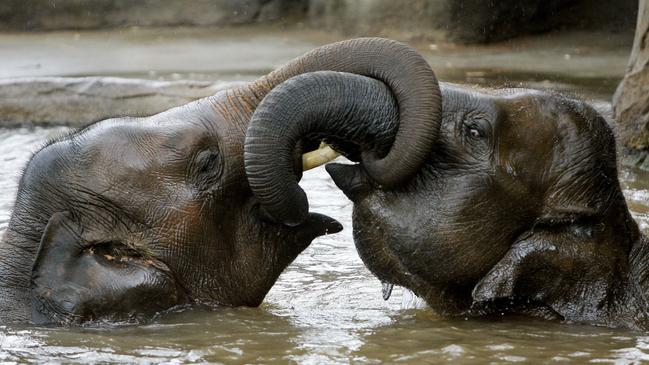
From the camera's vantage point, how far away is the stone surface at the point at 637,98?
34.4 feet

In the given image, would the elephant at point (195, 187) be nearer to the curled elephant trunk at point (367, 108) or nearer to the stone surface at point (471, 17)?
the curled elephant trunk at point (367, 108)

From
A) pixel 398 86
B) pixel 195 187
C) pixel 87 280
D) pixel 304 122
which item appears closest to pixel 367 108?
pixel 398 86

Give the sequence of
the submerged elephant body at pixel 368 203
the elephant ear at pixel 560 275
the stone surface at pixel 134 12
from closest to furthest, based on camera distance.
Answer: the submerged elephant body at pixel 368 203
the elephant ear at pixel 560 275
the stone surface at pixel 134 12

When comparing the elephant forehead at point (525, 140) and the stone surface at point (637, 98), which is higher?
the stone surface at point (637, 98)

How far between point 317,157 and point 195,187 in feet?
1.86

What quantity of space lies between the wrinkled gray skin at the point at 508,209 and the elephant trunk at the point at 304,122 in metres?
0.26

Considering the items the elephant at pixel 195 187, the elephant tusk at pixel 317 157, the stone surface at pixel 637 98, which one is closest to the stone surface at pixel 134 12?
the stone surface at pixel 637 98

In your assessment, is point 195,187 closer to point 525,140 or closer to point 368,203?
point 368,203

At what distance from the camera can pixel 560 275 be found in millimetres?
5406

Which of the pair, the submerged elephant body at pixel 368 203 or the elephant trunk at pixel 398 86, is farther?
the submerged elephant body at pixel 368 203

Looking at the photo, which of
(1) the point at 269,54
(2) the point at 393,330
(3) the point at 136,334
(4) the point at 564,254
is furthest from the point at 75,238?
(1) the point at 269,54

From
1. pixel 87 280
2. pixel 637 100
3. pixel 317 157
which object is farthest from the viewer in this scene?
pixel 637 100

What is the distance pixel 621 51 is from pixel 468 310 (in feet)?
40.2

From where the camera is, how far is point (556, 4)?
19156mm
